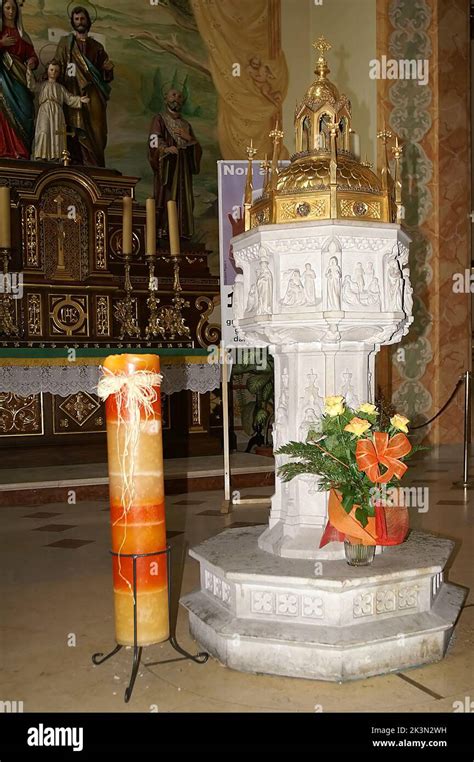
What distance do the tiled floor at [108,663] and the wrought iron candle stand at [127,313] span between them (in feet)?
9.65

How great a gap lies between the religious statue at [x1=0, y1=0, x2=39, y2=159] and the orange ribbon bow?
24.6 ft

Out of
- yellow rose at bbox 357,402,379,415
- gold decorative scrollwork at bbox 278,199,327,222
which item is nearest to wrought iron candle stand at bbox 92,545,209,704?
yellow rose at bbox 357,402,379,415

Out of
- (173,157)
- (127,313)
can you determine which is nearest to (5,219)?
(127,313)

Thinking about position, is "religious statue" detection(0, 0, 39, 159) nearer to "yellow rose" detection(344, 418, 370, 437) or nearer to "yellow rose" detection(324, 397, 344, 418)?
"yellow rose" detection(324, 397, 344, 418)

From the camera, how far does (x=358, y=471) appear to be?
2.76 m

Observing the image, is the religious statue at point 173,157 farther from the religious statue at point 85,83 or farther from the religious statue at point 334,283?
the religious statue at point 334,283

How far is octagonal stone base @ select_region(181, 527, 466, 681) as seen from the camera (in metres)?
2.61

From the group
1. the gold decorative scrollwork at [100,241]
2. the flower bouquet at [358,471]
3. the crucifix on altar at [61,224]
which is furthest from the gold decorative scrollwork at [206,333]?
the flower bouquet at [358,471]

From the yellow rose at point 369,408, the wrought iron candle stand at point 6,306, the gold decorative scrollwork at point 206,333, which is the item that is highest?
the wrought iron candle stand at point 6,306

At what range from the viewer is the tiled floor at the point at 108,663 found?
2459mm

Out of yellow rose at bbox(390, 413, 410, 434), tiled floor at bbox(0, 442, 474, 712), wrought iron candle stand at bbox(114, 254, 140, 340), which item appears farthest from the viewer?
wrought iron candle stand at bbox(114, 254, 140, 340)

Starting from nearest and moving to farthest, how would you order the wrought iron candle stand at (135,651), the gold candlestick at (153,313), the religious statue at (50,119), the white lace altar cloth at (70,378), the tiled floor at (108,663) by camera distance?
the tiled floor at (108,663), the wrought iron candle stand at (135,651), the white lace altar cloth at (70,378), the gold candlestick at (153,313), the religious statue at (50,119)

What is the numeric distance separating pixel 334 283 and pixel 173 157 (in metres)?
7.91
